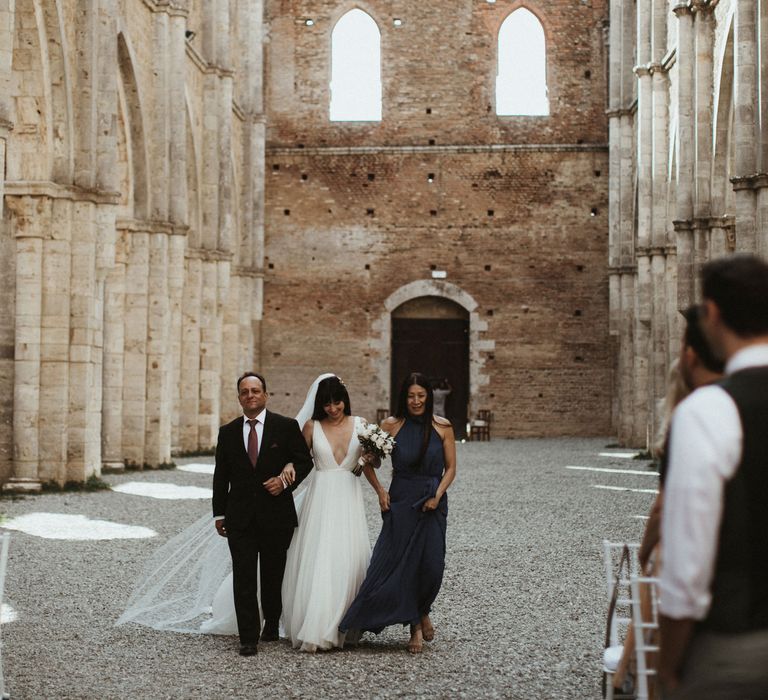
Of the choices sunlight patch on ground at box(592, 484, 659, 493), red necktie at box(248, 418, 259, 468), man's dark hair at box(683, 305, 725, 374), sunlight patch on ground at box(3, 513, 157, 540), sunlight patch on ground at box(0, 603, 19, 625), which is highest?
man's dark hair at box(683, 305, 725, 374)

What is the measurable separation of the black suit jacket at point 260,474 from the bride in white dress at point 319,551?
115mm

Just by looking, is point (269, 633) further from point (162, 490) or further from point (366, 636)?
point (162, 490)

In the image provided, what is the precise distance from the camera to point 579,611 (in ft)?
25.7

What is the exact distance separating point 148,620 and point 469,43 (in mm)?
25995

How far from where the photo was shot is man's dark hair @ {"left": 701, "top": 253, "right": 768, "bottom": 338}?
2566 mm

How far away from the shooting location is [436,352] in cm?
3117

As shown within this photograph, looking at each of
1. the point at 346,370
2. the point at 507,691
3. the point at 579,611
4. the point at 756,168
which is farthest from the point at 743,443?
the point at 346,370

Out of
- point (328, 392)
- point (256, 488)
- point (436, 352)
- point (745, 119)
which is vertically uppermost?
point (745, 119)

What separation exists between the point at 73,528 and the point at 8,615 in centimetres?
440

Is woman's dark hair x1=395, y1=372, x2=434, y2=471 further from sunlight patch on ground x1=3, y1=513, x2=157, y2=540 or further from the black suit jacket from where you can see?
sunlight patch on ground x1=3, y1=513, x2=157, y2=540

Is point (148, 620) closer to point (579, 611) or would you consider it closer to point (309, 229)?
point (579, 611)

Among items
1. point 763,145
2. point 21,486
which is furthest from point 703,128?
point 21,486

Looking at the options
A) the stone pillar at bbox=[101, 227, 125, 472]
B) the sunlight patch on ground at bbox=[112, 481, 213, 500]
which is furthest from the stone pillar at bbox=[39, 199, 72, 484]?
the stone pillar at bbox=[101, 227, 125, 472]

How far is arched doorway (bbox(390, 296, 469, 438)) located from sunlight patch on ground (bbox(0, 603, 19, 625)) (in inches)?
910
